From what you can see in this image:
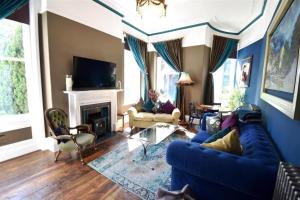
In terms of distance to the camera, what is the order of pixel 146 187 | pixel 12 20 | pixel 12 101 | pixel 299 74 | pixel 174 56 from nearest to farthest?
pixel 299 74
pixel 146 187
pixel 12 20
pixel 12 101
pixel 174 56

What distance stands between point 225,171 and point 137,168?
1.53m

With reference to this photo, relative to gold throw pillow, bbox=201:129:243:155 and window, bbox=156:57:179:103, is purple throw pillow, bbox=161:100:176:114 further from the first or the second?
gold throw pillow, bbox=201:129:243:155

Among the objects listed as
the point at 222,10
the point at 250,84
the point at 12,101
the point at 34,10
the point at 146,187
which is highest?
the point at 222,10

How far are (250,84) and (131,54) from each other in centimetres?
362

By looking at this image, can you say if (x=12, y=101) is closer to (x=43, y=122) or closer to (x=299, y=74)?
(x=43, y=122)

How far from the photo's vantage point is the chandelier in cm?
242

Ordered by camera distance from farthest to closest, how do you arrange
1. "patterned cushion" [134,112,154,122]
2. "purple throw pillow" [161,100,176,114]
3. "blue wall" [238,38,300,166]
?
1. "purple throw pillow" [161,100,176,114]
2. "patterned cushion" [134,112,154,122]
3. "blue wall" [238,38,300,166]

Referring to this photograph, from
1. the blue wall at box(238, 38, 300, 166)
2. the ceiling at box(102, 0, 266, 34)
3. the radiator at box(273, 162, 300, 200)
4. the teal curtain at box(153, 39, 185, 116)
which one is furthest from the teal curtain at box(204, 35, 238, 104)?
the radiator at box(273, 162, 300, 200)

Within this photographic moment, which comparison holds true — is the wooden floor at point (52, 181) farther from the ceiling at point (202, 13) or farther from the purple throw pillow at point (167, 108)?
the ceiling at point (202, 13)

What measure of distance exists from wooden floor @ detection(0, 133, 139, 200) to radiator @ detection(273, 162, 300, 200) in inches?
60.0

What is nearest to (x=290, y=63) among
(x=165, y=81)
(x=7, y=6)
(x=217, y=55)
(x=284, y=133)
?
(x=284, y=133)

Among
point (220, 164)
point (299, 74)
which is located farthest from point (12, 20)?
point (299, 74)

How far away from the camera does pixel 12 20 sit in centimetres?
251

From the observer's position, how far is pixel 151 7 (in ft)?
8.11
